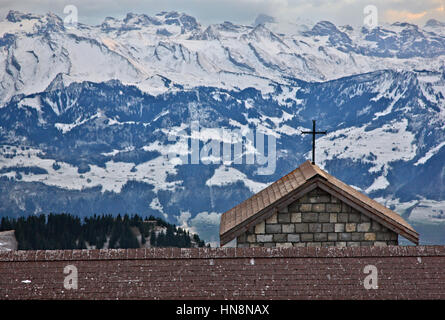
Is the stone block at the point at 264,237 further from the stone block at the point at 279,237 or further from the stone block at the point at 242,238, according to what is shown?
the stone block at the point at 242,238

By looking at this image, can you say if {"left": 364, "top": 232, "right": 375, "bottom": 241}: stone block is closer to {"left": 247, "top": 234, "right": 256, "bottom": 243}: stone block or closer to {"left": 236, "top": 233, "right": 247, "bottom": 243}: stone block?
{"left": 247, "top": 234, "right": 256, "bottom": 243}: stone block

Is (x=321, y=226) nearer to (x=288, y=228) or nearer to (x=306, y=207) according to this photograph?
(x=306, y=207)

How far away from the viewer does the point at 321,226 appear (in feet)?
78.5

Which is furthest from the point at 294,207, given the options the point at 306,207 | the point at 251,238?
the point at 251,238

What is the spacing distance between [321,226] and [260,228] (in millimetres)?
1908

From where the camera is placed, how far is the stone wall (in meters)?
23.8

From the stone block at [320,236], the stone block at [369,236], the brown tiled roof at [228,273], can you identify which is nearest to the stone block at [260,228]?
the stone block at [320,236]

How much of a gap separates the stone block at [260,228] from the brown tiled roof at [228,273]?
3466 millimetres

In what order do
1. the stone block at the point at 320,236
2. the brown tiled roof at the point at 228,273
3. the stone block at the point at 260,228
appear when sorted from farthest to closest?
the stone block at the point at 320,236 → the stone block at the point at 260,228 → the brown tiled roof at the point at 228,273

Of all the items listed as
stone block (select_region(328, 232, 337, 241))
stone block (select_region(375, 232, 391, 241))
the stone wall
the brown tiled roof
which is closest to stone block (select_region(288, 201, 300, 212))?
the stone wall

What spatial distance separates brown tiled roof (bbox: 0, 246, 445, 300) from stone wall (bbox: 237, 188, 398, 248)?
11.4 feet

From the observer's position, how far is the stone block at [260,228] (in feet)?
77.9
